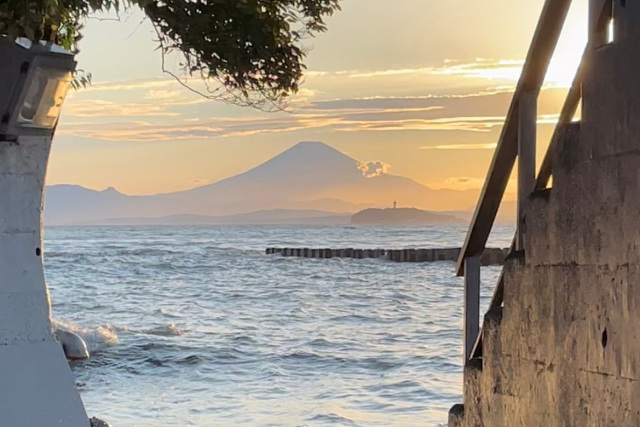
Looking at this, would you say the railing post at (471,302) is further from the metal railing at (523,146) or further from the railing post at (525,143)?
the railing post at (525,143)

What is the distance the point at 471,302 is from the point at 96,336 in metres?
17.0

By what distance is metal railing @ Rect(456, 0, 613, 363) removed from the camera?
4316 millimetres

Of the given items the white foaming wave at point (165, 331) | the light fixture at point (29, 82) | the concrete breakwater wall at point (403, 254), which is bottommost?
the white foaming wave at point (165, 331)

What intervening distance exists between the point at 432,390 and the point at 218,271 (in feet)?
109

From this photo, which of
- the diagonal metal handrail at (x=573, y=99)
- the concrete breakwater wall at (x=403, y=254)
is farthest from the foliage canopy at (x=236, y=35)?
the concrete breakwater wall at (x=403, y=254)

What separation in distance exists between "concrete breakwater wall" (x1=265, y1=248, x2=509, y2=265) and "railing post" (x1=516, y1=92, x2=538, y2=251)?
41737mm

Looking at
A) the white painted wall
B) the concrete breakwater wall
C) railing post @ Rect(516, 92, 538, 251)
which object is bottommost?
the concrete breakwater wall

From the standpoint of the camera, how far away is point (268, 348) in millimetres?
19359

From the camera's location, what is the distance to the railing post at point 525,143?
4703mm

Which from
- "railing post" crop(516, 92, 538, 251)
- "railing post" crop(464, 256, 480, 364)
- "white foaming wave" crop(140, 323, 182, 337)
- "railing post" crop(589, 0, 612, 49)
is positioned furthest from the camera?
"white foaming wave" crop(140, 323, 182, 337)

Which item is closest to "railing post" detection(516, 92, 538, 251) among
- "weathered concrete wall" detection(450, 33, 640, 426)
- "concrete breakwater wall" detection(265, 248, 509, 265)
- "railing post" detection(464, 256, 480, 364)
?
"weathered concrete wall" detection(450, 33, 640, 426)

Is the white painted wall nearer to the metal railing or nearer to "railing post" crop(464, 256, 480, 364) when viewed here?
"railing post" crop(464, 256, 480, 364)

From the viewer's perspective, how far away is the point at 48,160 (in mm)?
5414

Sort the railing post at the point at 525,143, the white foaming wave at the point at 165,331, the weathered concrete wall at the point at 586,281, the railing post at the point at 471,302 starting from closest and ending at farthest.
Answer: the weathered concrete wall at the point at 586,281, the railing post at the point at 525,143, the railing post at the point at 471,302, the white foaming wave at the point at 165,331
